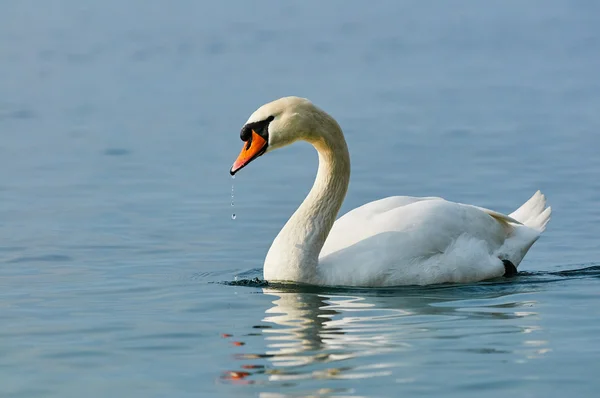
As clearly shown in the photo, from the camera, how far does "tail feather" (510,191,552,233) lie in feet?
40.7

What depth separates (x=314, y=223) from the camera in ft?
35.9

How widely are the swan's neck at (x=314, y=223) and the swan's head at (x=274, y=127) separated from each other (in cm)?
28

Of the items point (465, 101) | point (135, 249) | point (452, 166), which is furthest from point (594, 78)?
point (135, 249)

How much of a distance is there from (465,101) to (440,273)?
519 inches

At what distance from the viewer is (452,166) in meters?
17.4

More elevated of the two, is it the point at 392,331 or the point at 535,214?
the point at 535,214

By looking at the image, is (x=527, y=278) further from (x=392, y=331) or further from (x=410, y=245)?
(x=392, y=331)

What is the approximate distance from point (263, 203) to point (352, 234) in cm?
420

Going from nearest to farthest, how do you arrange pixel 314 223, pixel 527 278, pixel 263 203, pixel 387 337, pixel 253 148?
pixel 387 337 < pixel 253 148 < pixel 314 223 < pixel 527 278 < pixel 263 203

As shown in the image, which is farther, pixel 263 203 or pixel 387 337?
pixel 263 203

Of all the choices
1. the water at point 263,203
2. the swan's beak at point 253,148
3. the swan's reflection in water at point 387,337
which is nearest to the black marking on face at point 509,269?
the water at point 263,203

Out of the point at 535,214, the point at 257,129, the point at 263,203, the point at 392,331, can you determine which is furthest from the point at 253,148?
A: the point at 263,203

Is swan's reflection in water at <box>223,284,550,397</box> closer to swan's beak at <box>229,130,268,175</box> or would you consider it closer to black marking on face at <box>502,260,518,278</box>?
black marking on face at <box>502,260,518,278</box>

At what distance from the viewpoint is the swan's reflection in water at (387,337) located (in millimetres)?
7828
